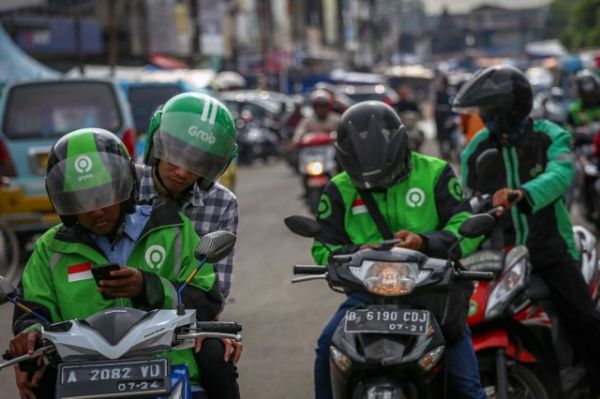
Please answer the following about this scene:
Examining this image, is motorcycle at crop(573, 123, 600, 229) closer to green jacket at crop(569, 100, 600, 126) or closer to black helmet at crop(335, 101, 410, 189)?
green jacket at crop(569, 100, 600, 126)

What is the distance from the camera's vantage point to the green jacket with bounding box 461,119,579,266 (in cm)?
557

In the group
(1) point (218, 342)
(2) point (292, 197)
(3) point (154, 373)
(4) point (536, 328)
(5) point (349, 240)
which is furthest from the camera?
(2) point (292, 197)

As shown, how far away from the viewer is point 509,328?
17.1 feet

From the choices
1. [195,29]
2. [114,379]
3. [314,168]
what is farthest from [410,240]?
[195,29]

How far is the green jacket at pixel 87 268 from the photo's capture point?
3.78 meters

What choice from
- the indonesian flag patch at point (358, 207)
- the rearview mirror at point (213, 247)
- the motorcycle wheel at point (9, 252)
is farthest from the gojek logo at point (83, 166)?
the motorcycle wheel at point (9, 252)

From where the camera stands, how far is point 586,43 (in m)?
67.6

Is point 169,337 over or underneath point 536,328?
over

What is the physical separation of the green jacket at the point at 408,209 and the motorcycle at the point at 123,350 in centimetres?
125

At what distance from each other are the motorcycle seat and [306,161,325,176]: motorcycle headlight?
8.78 m

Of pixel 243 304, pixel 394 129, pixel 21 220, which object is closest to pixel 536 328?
pixel 394 129

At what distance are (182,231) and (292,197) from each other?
15036 mm

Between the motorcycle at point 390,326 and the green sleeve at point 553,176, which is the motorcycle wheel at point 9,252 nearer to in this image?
the green sleeve at point 553,176

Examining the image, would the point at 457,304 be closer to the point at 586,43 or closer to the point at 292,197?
the point at 292,197
